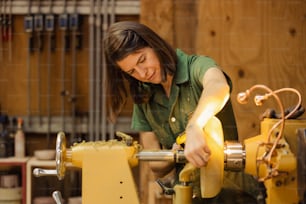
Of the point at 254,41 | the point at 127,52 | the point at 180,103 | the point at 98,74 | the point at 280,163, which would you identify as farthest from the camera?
the point at 98,74

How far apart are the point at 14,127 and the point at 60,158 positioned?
148 cm

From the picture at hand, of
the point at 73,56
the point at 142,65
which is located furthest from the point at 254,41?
the point at 73,56

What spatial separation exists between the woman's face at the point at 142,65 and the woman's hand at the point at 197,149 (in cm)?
38

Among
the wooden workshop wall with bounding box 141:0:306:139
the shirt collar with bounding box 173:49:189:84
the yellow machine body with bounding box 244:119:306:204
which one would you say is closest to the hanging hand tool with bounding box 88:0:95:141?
the wooden workshop wall with bounding box 141:0:306:139

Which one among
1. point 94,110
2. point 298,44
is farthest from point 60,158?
point 94,110

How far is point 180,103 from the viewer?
1585mm

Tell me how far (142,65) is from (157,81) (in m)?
0.07

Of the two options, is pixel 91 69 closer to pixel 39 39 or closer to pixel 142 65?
pixel 39 39

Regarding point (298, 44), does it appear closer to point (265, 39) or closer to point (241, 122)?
point (265, 39)

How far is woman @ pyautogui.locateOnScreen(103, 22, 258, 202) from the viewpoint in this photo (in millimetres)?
1489

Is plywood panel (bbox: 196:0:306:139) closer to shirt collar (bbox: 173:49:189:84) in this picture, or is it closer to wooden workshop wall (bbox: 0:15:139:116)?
shirt collar (bbox: 173:49:189:84)

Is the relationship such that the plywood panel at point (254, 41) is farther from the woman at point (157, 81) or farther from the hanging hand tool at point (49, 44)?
the hanging hand tool at point (49, 44)

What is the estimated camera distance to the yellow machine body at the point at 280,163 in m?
1.13

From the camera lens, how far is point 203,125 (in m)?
1.20
